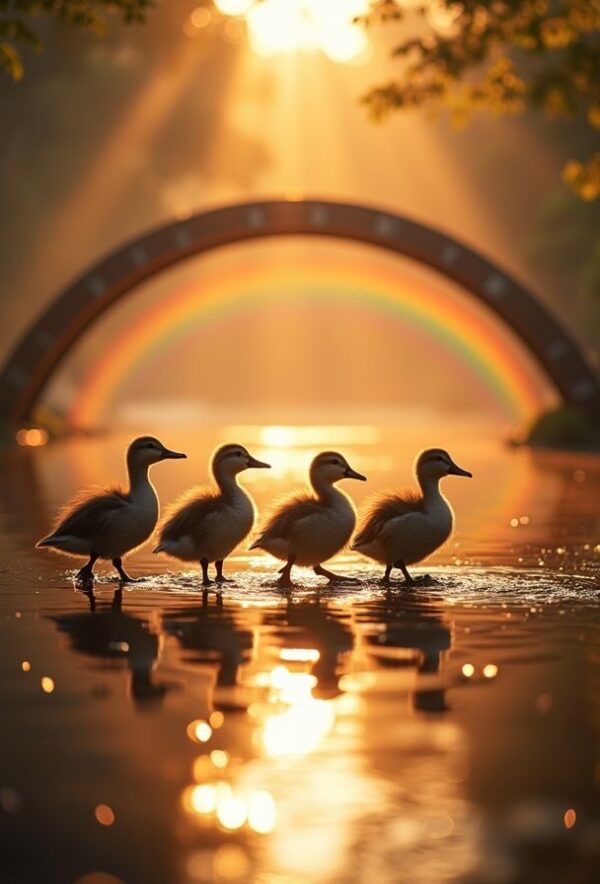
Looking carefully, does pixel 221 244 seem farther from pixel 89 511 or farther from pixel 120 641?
pixel 120 641

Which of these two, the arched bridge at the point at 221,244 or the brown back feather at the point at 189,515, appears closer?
the brown back feather at the point at 189,515

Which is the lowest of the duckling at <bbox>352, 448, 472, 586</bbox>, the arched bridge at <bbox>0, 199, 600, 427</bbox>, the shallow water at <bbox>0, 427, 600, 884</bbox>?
the shallow water at <bbox>0, 427, 600, 884</bbox>

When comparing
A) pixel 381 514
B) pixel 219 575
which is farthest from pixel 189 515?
pixel 381 514

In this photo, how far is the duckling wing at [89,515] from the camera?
41.9 ft

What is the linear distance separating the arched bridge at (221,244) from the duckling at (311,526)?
1092 inches

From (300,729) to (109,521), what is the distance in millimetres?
→ 5269

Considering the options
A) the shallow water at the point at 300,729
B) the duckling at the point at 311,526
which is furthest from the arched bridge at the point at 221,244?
the duckling at the point at 311,526

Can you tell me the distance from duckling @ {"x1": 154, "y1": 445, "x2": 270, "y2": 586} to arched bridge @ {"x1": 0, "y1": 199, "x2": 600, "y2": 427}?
27922 mm

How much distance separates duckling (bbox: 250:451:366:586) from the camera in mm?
12859

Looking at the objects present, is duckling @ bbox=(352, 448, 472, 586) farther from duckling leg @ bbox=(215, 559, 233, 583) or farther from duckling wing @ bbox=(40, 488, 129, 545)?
duckling wing @ bbox=(40, 488, 129, 545)

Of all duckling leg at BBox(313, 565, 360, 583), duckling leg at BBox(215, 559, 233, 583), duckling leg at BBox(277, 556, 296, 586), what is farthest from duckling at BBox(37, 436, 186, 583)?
duckling leg at BBox(313, 565, 360, 583)

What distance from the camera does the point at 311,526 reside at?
12.8 m

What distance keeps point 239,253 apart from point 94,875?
117m

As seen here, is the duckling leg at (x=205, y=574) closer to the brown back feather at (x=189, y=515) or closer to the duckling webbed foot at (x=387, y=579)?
the brown back feather at (x=189, y=515)
